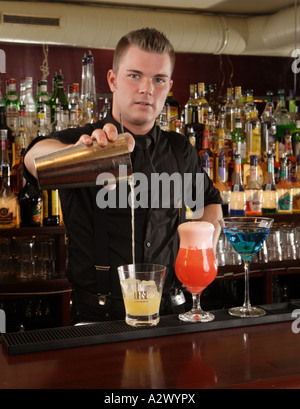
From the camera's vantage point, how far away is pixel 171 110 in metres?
3.41

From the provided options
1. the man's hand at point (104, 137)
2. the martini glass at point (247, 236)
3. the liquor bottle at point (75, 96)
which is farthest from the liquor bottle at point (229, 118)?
the man's hand at point (104, 137)

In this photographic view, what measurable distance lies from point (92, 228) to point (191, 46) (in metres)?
2.07

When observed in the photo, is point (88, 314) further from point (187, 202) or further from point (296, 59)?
point (296, 59)

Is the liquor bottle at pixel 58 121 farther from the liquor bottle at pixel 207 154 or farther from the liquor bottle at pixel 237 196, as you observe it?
the liquor bottle at pixel 237 196

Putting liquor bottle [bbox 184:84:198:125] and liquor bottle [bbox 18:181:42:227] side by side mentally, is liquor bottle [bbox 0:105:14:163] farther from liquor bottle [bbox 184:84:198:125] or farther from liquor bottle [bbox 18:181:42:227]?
liquor bottle [bbox 184:84:198:125]

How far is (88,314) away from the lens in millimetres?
1958

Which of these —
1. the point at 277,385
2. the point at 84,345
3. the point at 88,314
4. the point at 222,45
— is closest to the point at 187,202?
the point at 88,314

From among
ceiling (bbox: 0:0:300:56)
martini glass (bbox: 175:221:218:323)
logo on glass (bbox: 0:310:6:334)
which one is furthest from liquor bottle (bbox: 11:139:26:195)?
martini glass (bbox: 175:221:218:323)

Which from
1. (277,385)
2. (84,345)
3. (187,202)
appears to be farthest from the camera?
(187,202)

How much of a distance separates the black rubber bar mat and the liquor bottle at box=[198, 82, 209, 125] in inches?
81.8

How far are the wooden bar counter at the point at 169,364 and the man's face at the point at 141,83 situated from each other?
0.92 m

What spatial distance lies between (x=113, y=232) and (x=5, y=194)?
112 cm

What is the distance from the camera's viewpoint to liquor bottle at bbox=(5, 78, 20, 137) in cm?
306

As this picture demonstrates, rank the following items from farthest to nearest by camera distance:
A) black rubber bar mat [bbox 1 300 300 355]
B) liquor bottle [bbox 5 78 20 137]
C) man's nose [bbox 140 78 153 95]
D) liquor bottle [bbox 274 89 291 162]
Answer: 1. liquor bottle [bbox 274 89 291 162]
2. liquor bottle [bbox 5 78 20 137]
3. man's nose [bbox 140 78 153 95]
4. black rubber bar mat [bbox 1 300 300 355]
